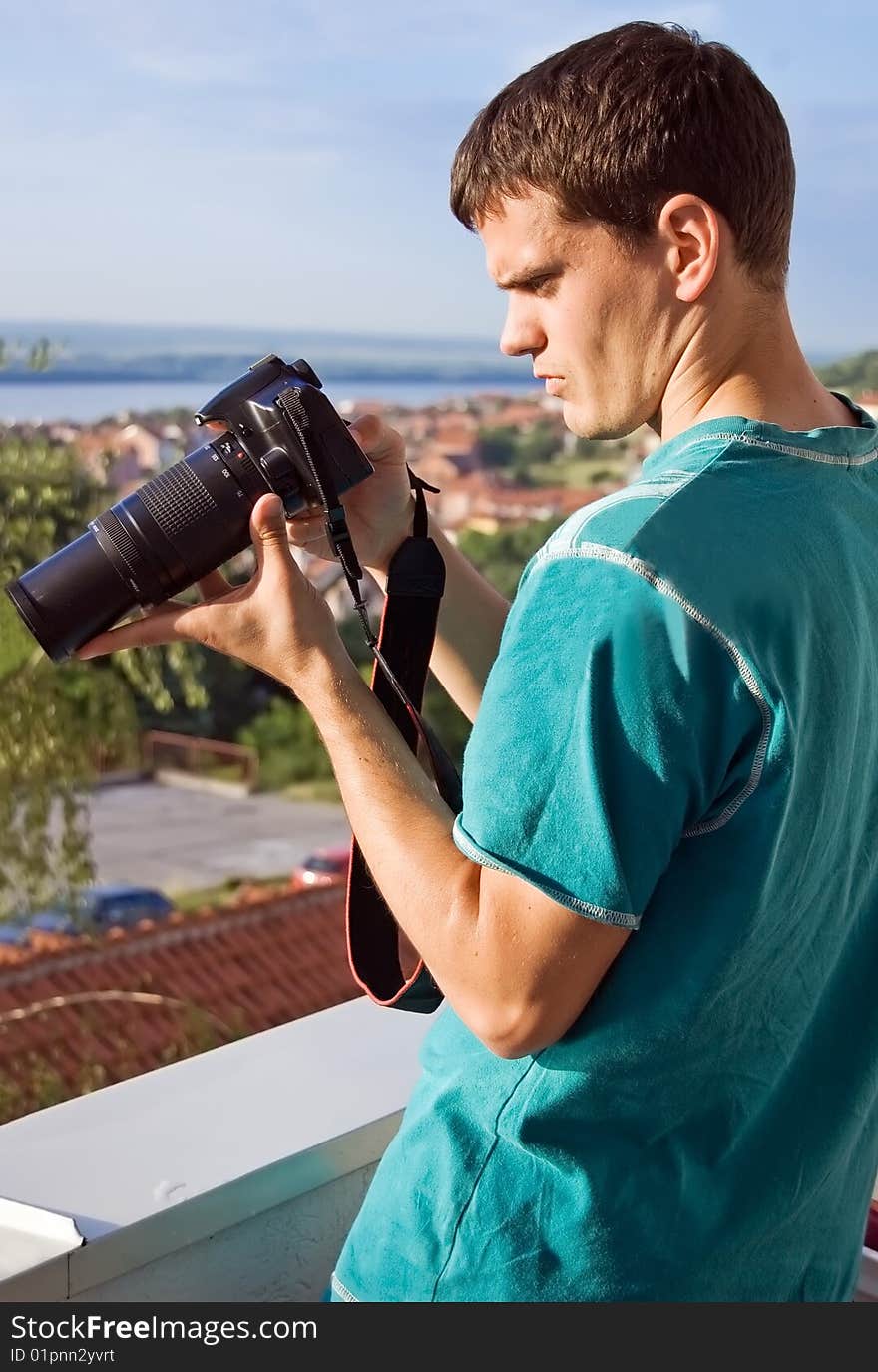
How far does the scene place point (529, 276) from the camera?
68cm

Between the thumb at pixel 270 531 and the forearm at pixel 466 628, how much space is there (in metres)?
0.18

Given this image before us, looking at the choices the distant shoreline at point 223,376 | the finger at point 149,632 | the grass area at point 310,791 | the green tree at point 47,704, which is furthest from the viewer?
the grass area at point 310,791

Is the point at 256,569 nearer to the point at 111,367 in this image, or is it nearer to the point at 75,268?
the point at 111,367

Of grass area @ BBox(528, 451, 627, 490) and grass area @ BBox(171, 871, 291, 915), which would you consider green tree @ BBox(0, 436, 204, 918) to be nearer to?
grass area @ BBox(528, 451, 627, 490)

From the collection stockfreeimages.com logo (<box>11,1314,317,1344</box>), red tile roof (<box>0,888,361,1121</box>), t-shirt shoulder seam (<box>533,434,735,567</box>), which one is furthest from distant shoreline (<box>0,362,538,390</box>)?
red tile roof (<box>0,888,361,1121</box>)

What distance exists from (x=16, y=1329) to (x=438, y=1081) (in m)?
0.26

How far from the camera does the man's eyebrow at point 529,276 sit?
2.20 feet

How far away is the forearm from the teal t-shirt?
0.26 meters

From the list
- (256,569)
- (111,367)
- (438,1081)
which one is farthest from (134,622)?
(111,367)

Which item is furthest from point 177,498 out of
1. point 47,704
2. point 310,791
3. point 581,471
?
point 310,791

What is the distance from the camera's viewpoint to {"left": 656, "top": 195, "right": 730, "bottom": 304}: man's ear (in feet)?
2.08

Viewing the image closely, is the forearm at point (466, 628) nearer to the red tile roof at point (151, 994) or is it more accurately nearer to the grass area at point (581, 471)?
the red tile roof at point (151, 994)

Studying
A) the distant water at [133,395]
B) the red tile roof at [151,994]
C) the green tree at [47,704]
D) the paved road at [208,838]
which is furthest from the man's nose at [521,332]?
the paved road at [208,838]

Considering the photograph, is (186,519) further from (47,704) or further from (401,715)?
(47,704)
